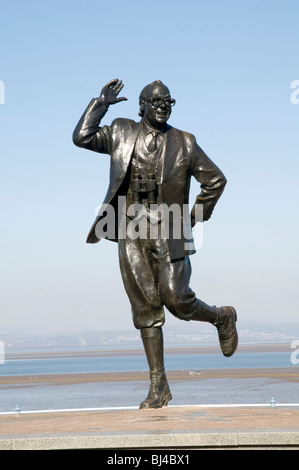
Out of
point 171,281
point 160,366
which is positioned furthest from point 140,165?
point 160,366

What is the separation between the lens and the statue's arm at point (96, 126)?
26.9ft

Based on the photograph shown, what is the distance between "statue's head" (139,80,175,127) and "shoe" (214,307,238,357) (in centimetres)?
200

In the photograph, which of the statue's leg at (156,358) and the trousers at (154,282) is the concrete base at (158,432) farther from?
the trousers at (154,282)

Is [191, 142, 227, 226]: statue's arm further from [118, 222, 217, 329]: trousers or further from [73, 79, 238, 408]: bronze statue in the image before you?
[118, 222, 217, 329]: trousers

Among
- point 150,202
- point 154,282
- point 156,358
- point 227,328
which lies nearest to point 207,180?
point 150,202

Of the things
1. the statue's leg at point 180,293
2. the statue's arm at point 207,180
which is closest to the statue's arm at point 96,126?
the statue's arm at point 207,180

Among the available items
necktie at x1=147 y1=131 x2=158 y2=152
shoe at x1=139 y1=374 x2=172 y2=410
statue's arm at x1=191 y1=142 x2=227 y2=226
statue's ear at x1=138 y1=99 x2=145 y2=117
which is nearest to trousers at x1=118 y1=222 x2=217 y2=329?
shoe at x1=139 y1=374 x2=172 y2=410

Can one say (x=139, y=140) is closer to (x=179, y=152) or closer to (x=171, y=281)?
(x=179, y=152)

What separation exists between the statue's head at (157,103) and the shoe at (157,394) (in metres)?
2.49

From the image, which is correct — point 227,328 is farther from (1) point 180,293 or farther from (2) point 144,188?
(2) point 144,188

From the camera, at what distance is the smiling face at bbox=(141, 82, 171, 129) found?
27.1ft
